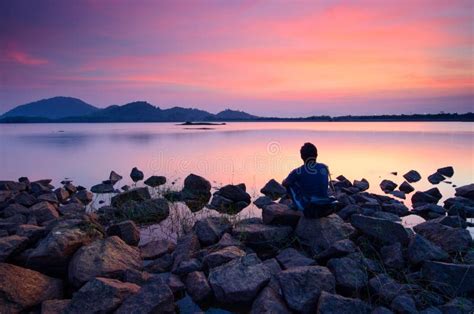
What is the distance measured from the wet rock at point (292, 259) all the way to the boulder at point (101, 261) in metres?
2.71

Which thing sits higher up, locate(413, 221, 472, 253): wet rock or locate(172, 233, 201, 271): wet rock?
locate(413, 221, 472, 253): wet rock

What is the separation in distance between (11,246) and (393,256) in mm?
6838

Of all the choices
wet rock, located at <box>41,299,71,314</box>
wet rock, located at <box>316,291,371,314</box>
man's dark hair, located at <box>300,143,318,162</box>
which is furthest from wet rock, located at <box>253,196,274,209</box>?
wet rock, located at <box>41,299,71,314</box>

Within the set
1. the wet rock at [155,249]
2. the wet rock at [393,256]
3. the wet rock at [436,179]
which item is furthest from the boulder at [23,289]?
the wet rock at [436,179]

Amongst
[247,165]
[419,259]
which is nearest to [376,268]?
[419,259]

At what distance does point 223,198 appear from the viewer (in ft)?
43.2

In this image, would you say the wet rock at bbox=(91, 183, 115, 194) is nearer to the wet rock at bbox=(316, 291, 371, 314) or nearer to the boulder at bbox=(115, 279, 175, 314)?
the boulder at bbox=(115, 279, 175, 314)

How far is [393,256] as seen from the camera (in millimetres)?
6270

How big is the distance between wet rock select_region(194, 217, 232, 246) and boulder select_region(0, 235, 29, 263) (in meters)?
3.42

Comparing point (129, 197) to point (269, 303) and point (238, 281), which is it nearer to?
point (238, 281)

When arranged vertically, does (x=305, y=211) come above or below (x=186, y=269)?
above

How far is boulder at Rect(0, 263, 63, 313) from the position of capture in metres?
5.03

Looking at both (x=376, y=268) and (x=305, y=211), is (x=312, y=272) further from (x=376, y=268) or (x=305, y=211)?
(x=305, y=211)

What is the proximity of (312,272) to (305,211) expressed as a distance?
227cm
